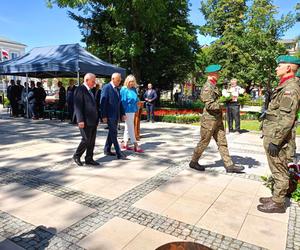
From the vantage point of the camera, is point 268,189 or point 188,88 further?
point 188,88

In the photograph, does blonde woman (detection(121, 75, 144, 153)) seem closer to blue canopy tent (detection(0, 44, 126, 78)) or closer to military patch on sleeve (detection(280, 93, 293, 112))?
military patch on sleeve (detection(280, 93, 293, 112))

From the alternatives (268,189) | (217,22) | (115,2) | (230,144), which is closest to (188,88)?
(217,22)

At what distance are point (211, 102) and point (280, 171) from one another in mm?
1738

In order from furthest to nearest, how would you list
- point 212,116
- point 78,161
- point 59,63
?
1. point 59,63
2. point 78,161
3. point 212,116

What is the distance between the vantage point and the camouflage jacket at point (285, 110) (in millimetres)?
3383

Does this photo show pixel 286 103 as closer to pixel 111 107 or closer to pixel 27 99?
pixel 111 107

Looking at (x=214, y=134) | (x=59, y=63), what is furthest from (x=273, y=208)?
(x=59, y=63)

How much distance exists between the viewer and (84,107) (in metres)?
5.48

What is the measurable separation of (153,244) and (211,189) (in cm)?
189

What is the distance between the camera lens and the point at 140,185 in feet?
15.6

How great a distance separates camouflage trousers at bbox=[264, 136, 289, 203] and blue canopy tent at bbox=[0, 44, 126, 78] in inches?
358

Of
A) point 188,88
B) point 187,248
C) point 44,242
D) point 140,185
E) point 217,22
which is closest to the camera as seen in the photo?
point 187,248

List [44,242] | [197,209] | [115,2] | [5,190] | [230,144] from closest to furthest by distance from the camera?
[44,242] → [197,209] → [5,190] → [230,144] → [115,2]

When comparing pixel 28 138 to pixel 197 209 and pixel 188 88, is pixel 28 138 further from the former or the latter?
pixel 188 88
